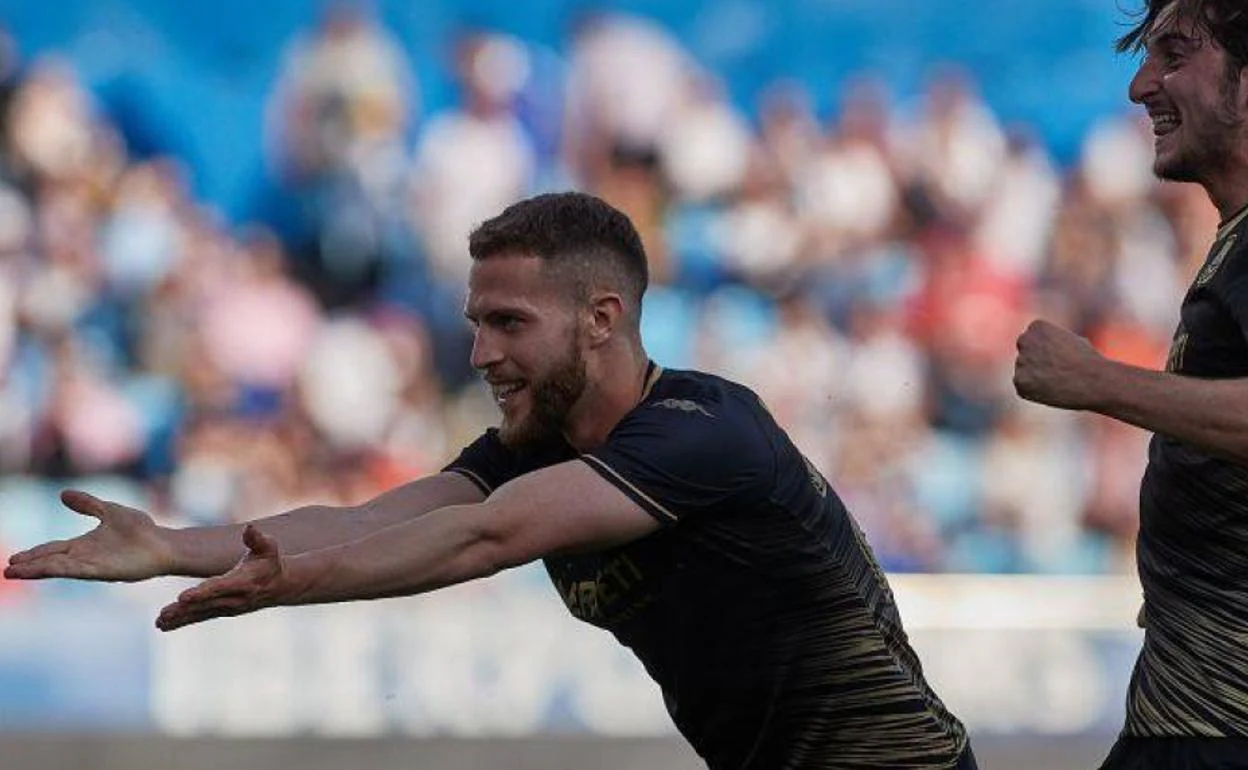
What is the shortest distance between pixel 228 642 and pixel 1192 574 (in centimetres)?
548

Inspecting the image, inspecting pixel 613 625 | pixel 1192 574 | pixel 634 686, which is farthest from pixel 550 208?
pixel 634 686

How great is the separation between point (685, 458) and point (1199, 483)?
0.87 metres

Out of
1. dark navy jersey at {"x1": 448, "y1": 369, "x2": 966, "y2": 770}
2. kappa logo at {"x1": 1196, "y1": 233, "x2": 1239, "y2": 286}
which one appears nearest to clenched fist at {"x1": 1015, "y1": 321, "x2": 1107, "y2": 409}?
kappa logo at {"x1": 1196, "y1": 233, "x2": 1239, "y2": 286}

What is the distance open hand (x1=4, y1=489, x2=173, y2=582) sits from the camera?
3.79m

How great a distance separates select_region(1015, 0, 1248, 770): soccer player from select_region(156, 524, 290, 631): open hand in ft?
3.95

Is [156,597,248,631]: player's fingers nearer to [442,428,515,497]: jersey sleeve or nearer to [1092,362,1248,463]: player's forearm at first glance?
[442,428,515,497]: jersey sleeve

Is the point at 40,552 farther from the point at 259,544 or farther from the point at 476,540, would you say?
the point at 476,540

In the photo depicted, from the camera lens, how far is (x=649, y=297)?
31.8ft

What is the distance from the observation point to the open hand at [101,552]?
379cm

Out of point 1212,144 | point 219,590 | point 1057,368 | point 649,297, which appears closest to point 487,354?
point 219,590

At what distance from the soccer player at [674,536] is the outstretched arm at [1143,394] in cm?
65

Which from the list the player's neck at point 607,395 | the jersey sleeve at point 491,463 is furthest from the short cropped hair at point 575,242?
the jersey sleeve at point 491,463

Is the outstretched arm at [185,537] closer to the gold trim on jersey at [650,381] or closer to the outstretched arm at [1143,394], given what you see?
the gold trim on jersey at [650,381]

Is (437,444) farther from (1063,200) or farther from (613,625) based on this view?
(613,625)
